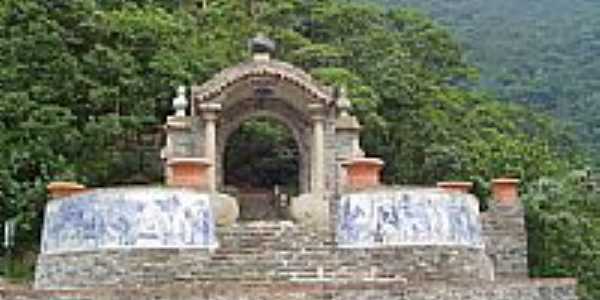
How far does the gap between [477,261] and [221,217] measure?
171 inches

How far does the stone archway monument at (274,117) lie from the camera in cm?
2003

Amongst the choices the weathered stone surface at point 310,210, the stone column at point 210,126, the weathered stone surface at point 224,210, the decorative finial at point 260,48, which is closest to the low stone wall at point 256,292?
the weathered stone surface at point 224,210

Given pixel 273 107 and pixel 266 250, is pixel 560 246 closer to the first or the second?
pixel 273 107

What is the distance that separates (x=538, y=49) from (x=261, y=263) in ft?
156

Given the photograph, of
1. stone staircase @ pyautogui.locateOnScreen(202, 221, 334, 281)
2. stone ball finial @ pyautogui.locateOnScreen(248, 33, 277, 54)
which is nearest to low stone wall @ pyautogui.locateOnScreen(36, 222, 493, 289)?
stone staircase @ pyautogui.locateOnScreen(202, 221, 334, 281)

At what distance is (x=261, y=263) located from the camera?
1525cm

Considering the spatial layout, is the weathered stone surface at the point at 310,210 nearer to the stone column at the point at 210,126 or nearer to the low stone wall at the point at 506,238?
the stone column at the point at 210,126

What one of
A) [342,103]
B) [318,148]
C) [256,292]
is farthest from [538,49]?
[256,292]

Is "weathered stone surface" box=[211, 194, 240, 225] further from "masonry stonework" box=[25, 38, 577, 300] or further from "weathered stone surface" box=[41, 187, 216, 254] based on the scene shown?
"weathered stone surface" box=[41, 187, 216, 254]

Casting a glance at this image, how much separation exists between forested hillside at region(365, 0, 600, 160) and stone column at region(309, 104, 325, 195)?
2706cm

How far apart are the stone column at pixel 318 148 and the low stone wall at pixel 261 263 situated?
15.5 feet

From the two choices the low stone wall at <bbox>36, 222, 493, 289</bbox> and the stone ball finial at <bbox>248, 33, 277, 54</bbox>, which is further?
the stone ball finial at <bbox>248, 33, 277, 54</bbox>

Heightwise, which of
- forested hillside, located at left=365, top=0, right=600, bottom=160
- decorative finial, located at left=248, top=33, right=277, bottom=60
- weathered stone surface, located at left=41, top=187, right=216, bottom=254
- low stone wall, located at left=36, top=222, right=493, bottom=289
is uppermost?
forested hillside, located at left=365, top=0, right=600, bottom=160

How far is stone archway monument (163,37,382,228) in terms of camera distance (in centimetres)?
2003
